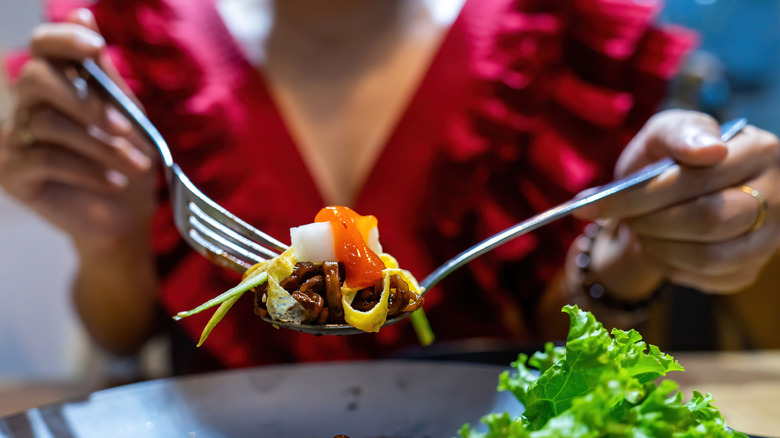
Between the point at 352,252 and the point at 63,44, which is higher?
the point at 63,44

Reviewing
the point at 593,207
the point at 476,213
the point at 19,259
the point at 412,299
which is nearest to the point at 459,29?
the point at 476,213

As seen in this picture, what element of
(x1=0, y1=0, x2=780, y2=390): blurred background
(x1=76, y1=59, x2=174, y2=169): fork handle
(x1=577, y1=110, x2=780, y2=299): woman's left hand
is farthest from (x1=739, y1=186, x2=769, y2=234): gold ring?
(x1=0, y1=0, x2=780, y2=390): blurred background

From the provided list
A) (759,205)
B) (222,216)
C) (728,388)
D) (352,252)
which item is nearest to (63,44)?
(222,216)

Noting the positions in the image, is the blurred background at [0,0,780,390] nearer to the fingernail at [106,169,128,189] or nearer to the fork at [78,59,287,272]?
the fingernail at [106,169,128,189]

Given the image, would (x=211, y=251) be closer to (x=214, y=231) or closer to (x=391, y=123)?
→ (x=214, y=231)

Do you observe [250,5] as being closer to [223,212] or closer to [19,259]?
[223,212]

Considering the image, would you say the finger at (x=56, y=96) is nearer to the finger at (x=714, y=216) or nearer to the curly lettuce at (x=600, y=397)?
the curly lettuce at (x=600, y=397)
